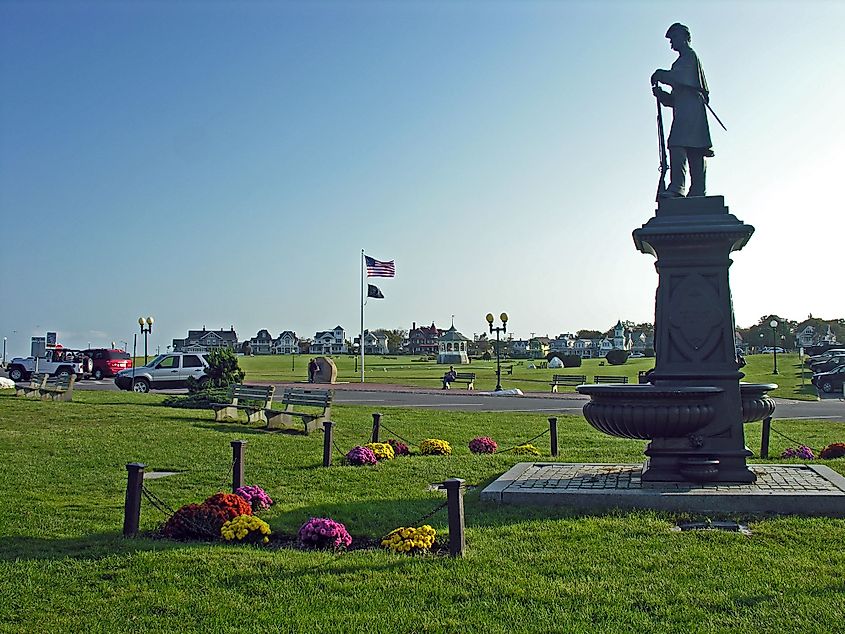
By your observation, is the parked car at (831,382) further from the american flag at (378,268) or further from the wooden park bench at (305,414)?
the wooden park bench at (305,414)

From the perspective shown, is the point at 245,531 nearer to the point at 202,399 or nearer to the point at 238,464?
the point at 238,464

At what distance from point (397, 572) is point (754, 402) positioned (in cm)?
618

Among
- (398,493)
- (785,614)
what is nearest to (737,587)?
(785,614)

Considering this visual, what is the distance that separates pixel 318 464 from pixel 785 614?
9.15 metres

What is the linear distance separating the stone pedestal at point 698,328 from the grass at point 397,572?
5.02ft

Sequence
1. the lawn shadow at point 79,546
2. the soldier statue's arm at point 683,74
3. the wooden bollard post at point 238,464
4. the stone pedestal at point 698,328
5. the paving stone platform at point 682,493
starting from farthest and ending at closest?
1. the soldier statue's arm at point 683,74
2. the wooden bollard post at point 238,464
3. the stone pedestal at point 698,328
4. the paving stone platform at point 682,493
5. the lawn shadow at point 79,546

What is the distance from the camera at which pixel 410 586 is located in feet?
21.7

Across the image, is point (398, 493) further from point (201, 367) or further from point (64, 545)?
point (201, 367)

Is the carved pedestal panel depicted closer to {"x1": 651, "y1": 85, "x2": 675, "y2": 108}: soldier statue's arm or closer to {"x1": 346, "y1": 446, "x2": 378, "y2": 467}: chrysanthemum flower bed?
{"x1": 651, "y1": 85, "x2": 675, "y2": 108}: soldier statue's arm

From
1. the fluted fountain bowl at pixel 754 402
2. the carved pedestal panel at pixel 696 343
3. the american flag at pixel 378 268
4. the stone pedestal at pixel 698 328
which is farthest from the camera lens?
the american flag at pixel 378 268

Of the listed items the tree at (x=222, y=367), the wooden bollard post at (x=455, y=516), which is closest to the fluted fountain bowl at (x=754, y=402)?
the wooden bollard post at (x=455, y=516)

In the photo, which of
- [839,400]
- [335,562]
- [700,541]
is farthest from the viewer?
[839,400]

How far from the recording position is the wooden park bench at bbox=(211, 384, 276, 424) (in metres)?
20.0

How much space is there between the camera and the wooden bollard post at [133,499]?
8375 millimetres
